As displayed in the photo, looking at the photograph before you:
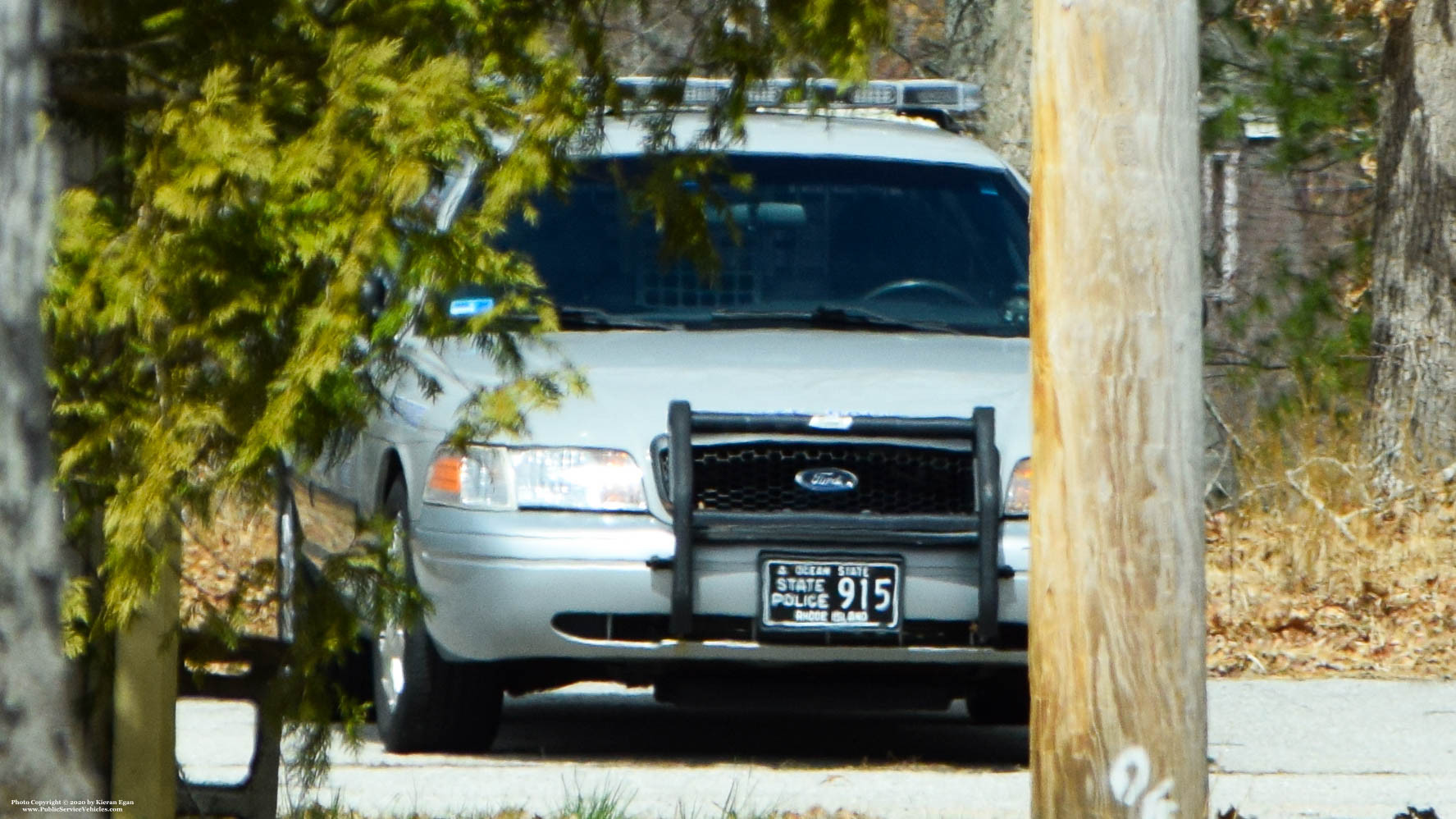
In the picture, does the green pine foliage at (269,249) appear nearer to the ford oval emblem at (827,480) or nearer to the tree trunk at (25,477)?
the tree trunk at (25,477)

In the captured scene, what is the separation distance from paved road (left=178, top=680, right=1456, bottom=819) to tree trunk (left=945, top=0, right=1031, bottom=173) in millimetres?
3993

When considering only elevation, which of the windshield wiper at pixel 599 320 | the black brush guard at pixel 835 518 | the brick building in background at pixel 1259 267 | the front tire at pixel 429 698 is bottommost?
the front tire at pixel 429 698

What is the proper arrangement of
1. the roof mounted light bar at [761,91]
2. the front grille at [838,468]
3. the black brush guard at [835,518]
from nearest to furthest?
the roof mounted light bar at [761,91]
the black brush guard at [835,518]
the front grille at [838,468]

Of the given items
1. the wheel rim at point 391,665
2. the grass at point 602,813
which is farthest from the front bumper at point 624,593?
the grass at point 602,813

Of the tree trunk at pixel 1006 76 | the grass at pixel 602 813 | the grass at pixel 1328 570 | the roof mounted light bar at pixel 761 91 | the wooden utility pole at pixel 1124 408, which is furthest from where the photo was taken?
the tree trunk at pixel 1006 76

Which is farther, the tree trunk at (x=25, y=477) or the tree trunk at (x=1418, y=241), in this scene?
the tree trunk at (x=1418, y=241)

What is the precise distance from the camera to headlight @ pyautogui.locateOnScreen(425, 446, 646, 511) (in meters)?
5.98

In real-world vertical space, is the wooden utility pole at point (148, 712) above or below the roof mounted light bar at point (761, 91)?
below

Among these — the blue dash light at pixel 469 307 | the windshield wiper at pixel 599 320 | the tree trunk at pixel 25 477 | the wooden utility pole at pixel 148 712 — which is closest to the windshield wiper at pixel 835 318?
the windshield wiper at pixel 599 320

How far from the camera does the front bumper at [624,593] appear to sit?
595 centimetres

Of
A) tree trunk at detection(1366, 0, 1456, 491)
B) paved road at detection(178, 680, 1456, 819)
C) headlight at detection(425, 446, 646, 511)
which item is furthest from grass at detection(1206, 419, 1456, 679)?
headlight at detection(425, 446, 646, 511)

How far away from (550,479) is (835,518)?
0.74m

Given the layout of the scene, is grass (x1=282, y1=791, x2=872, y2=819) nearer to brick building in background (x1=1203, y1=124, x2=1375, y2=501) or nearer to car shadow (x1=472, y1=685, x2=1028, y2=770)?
car shadow (x1=472, y1=685, x2=1028, y2=770)

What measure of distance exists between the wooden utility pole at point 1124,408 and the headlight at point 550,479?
2190 millimetres
